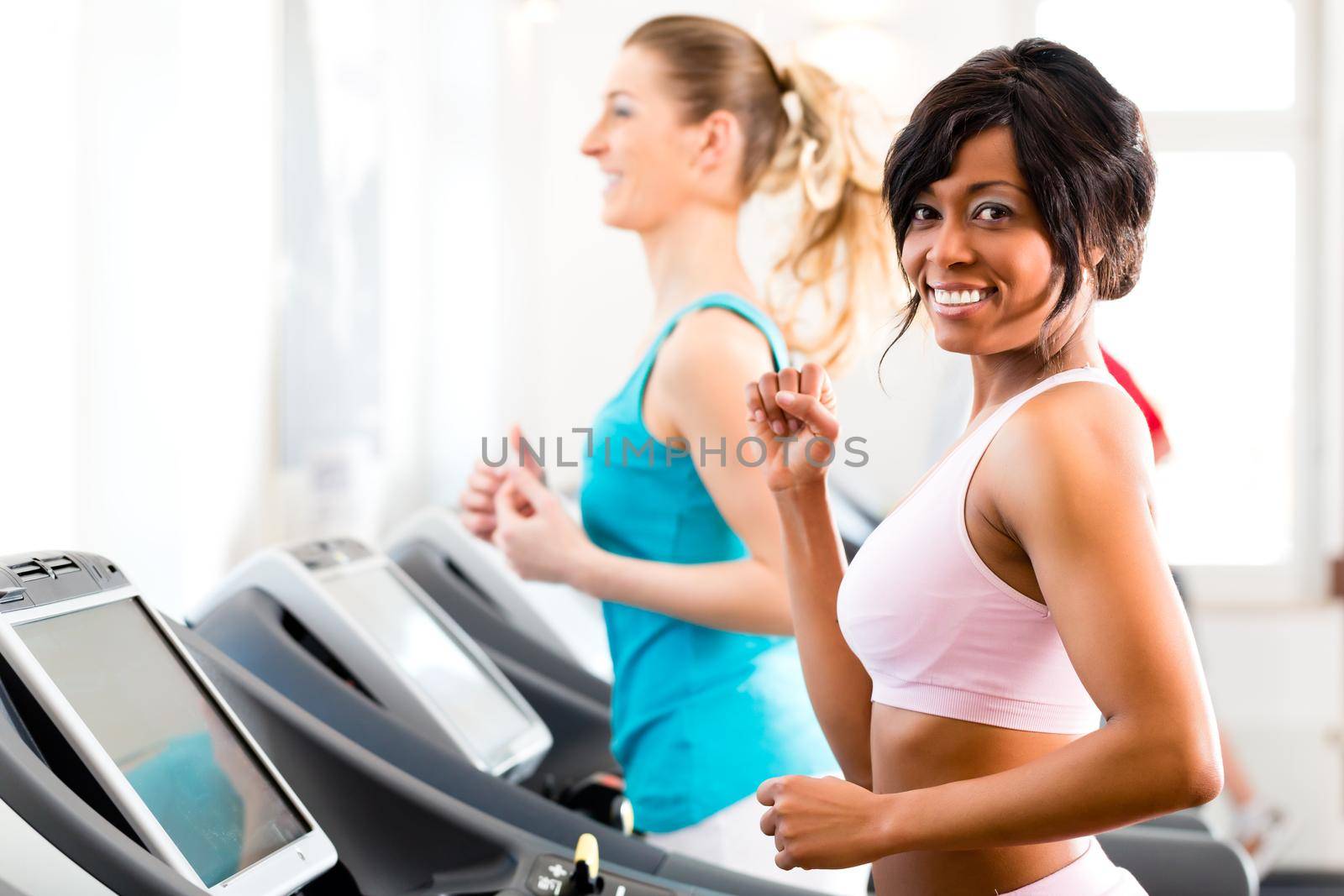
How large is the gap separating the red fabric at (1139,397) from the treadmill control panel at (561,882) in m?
0.67

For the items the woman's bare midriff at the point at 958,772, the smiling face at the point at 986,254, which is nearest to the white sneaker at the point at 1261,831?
A: the woman's bare midriff at the point at 958,772

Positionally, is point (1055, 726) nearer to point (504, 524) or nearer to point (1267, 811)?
point (504, 524)

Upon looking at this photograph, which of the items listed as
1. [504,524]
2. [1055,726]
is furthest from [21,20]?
[1055,726]

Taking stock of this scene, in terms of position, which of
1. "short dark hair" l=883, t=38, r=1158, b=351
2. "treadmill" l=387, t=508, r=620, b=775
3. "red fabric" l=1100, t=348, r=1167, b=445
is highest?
"short dark hair" l=883, t=38, r=1158, b=351

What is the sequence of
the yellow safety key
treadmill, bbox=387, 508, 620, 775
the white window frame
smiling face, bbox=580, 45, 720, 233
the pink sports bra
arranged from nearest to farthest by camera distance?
the pink sports bra
the yellow safety key
smiling face, bbox=580, 45, 720, 233
treadmill, bbox=387, 508, 620, 775
the white window frame

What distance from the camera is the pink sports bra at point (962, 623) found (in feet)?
2.72

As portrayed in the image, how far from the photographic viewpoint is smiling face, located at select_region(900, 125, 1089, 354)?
0.83 metres

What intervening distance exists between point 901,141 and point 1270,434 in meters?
3.93

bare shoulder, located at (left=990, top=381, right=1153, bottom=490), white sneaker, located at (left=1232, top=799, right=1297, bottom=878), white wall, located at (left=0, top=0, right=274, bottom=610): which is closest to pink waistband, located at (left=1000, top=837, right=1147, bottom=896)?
bare shoulder, located at (left=990, top=381, right=1153, bottom=490)

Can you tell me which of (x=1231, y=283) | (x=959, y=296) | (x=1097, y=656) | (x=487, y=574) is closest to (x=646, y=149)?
(x=959, y=296)

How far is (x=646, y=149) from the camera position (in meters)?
1.49

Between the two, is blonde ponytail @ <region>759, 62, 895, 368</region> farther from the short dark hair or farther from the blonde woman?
the short dark hair

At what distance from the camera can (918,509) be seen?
0.88 metres

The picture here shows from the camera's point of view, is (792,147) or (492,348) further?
(492,348)
